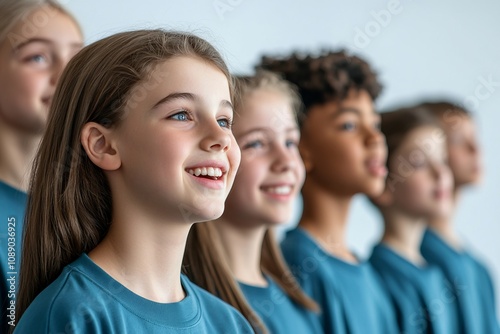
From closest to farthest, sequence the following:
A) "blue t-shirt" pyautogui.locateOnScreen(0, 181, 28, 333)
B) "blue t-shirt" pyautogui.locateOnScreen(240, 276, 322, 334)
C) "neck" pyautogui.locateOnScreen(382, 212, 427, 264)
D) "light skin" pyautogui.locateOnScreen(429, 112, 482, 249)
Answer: "blue t-shirt" pyautogui.locateOnScreen(0, 181, 28, 333) → "blue t-shirt" pyautogui.locateOnScreen(240, 276, 322, 334) → "neck" pyautogui.locateOnScreen(382, 212, 427, 264) → "light skin" pyautogui.locateOnScreen(429, 112, 482, 249)

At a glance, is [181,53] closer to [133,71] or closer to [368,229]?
[133,71]

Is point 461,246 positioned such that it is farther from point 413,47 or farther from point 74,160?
point 74,160

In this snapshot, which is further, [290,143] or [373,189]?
[373,189]

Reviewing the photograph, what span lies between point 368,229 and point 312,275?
1.24m

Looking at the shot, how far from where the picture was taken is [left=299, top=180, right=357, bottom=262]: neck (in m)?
1.87

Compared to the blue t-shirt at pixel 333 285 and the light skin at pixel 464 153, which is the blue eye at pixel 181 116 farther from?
the light skin at pixel 464 153

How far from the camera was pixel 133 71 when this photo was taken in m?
1.15

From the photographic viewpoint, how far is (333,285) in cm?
181

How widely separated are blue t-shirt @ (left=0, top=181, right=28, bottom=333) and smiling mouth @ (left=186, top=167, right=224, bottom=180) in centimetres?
37

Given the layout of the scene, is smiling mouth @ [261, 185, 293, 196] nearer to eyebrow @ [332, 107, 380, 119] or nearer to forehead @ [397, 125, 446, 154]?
eyebrow @ [332, 107, 380, 119]

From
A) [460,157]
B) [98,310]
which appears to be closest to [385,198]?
[460,157]

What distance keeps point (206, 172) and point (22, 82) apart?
1.51ft

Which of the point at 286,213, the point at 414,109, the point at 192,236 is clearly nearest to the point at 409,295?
the point at 414,109

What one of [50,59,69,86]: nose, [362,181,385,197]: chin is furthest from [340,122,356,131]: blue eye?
[50,59,69,86]: nose
